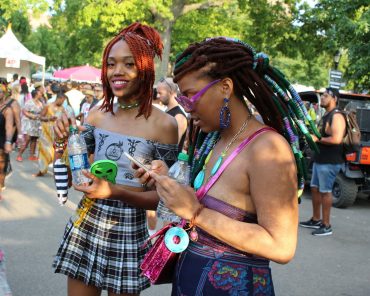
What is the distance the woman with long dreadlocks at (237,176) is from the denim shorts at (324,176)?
5233 millimetres

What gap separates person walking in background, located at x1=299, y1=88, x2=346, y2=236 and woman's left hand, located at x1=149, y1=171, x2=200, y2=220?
5.50m

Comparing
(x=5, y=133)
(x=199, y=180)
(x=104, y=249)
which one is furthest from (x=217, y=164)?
(x=5, y=133)

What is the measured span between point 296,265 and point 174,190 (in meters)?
4.22

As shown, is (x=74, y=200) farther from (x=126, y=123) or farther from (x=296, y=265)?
(x=126, y=123)

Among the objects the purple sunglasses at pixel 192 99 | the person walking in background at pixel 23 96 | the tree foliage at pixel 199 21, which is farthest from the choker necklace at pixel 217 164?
the tree foliage at pixel 199 21

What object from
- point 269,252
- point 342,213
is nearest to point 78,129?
point 269,252

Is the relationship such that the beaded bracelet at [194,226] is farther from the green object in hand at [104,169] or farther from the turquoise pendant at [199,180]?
the green object in hand at [104,169]

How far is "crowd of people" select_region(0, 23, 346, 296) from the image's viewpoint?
5.98 ft

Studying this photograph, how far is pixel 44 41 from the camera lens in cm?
4619

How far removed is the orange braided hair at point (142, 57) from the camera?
268 centimetres

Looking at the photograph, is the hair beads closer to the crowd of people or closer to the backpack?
the crowd of people

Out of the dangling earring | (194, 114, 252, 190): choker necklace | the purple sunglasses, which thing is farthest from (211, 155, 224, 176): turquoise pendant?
the purple sunglasses

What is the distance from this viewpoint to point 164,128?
274 cm

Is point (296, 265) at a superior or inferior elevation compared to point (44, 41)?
inferior
